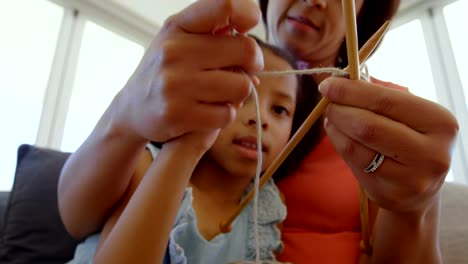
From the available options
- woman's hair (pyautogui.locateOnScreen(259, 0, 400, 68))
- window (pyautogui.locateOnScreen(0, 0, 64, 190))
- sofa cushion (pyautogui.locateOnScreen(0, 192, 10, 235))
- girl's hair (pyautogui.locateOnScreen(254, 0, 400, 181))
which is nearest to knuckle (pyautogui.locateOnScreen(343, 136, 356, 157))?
girl's hair (pyautogui.locateOnScreen(254, 0, 400, 181))

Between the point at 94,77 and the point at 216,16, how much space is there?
1.83 metres

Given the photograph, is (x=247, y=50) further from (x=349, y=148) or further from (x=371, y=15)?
(x=371, y=15)

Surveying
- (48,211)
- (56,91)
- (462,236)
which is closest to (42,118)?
(56,91)

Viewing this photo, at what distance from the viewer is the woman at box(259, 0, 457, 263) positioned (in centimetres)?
31

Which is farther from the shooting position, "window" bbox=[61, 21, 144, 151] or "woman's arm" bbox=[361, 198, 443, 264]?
"window" bbox=[61, 21, 144, 151]

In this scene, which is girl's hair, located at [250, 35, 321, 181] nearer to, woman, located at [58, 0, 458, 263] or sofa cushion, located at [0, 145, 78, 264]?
woman, located at [58, 0, 458, 263]

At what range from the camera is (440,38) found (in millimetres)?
1913

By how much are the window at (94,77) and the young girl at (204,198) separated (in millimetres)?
1440

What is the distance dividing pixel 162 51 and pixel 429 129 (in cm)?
24

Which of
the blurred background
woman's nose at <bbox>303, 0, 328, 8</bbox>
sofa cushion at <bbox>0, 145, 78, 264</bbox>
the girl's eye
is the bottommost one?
sofa cushion at <bbox>0, 145, 78, 264</bbox>

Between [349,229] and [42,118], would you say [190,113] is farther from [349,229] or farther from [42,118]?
[42,118]

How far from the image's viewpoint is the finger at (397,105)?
12.0 inches

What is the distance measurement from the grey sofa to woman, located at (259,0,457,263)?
0.29 meters

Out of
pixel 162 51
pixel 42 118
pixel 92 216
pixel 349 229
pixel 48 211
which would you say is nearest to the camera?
pixel 162 51
